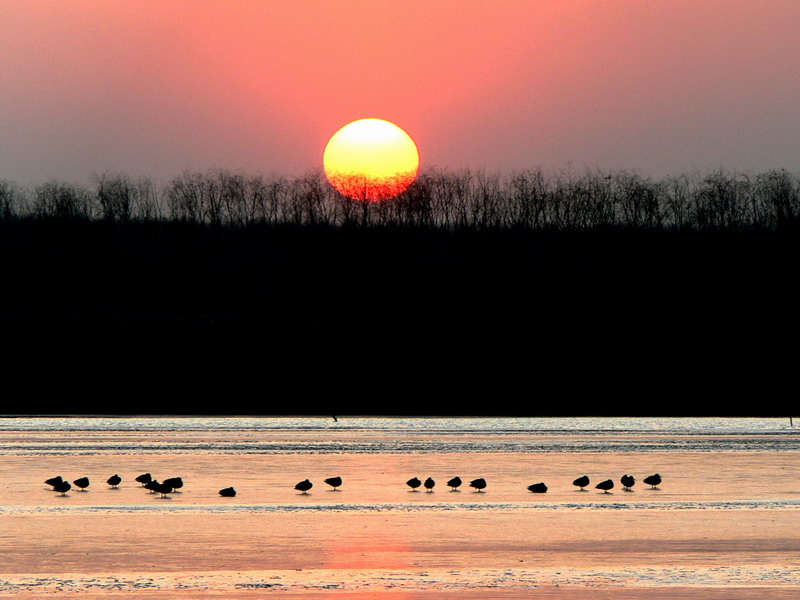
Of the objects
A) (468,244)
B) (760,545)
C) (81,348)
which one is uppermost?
(468,244)

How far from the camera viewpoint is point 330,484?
22750 millimetres

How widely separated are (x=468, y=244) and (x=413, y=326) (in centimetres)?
2014

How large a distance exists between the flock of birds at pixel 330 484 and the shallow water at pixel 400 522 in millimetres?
155

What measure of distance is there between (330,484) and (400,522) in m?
4.72

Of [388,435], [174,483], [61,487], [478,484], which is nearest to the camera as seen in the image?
[61,487]

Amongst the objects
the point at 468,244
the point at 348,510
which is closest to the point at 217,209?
the point at 468,244

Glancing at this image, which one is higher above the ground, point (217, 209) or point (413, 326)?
point (217, 209)

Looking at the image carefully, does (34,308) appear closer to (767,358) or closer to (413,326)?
(413,326)

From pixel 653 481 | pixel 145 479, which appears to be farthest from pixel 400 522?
pixel 653 481

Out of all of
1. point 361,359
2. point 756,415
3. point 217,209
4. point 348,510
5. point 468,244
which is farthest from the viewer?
point 217,209

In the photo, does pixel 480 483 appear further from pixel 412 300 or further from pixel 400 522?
pixel 412 300

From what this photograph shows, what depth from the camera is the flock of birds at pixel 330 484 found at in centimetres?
2152

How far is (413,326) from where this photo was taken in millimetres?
91688

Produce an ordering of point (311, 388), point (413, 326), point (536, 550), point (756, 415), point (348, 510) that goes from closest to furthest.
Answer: point (536, 550) < point (348, 510) < point (756, 415) < point (311, 388) < point (413, 326)
